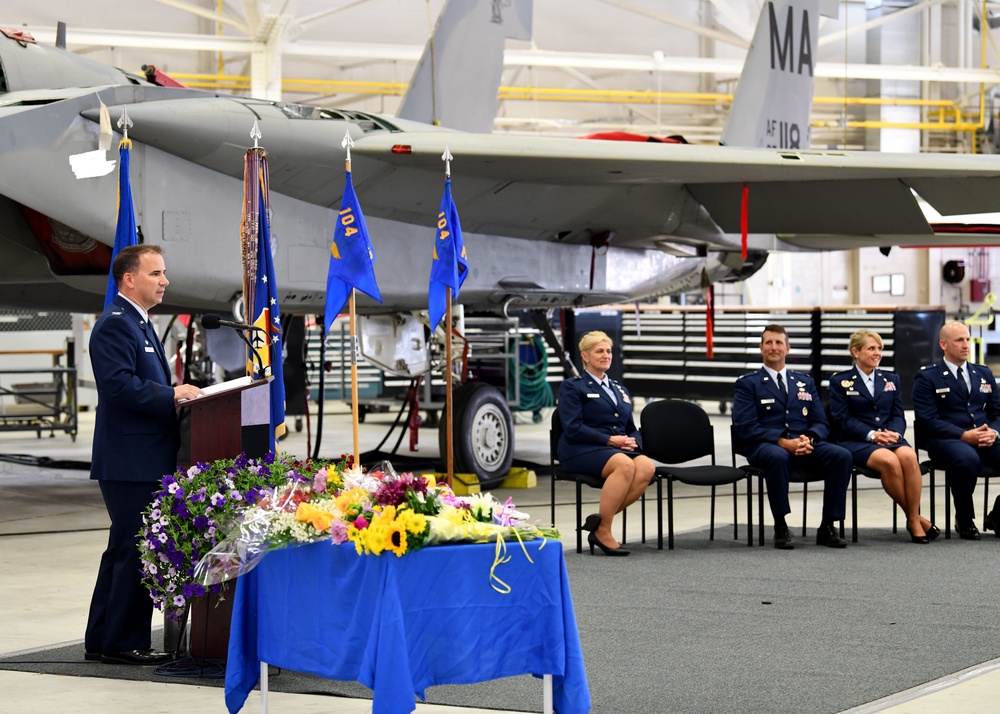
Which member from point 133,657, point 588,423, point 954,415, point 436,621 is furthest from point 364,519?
point 954,415

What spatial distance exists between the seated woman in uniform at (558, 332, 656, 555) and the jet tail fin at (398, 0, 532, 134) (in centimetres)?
388

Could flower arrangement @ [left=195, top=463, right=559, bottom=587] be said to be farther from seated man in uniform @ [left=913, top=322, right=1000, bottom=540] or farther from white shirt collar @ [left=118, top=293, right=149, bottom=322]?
seated man in uniform @ [left=913, top=322, right=1000, bottom=540]

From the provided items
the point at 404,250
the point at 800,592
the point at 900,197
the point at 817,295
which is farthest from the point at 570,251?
the point at 817,295

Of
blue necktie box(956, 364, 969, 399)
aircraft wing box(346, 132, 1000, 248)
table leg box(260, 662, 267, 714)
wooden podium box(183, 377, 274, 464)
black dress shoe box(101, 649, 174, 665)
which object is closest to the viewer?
table leg box(260, 662, 267, 714)

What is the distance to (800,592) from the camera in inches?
208

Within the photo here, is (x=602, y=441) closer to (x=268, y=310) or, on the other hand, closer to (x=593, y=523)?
(x=593, y=523)

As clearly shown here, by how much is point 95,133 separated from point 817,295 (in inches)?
828

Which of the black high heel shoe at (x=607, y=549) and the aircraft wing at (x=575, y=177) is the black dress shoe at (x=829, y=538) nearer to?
the black high heel shoe at (x=607, y=549)

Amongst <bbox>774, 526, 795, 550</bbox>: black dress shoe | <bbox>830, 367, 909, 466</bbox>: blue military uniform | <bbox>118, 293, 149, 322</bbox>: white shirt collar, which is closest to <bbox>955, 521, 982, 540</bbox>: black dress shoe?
<bbox>830, 367, 909, 466</bbox>: blue military uniform

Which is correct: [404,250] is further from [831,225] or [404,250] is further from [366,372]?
[366,372]

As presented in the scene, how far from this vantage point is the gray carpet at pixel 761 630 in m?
3.72

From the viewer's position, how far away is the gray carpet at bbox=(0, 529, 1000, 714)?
12.2 ft

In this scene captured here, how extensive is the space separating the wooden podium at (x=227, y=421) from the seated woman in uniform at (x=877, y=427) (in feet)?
12.8

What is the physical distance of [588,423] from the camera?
21.4ft
